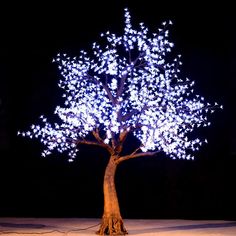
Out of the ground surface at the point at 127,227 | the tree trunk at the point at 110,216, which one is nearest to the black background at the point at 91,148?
the ground surface at the point at 127,227

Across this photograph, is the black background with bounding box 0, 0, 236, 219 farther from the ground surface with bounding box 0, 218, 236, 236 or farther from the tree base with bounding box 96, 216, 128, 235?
the tree base with bounding box 96, 216, 128, 235

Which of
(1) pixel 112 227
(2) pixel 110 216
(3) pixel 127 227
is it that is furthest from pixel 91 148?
(1) pixel 112 227

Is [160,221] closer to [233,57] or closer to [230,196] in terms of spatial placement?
[230,196]

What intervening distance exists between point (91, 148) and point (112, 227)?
3098 millimetres

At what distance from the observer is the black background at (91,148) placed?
12.4 metres

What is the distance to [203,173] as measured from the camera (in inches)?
495

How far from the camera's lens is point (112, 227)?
10414 mm

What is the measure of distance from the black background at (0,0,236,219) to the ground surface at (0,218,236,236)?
514 millimetres

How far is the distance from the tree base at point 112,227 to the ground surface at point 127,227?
344 millimetres

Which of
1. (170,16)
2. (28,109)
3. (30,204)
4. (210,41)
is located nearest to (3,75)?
(28,109)

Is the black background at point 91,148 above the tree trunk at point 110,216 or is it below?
above

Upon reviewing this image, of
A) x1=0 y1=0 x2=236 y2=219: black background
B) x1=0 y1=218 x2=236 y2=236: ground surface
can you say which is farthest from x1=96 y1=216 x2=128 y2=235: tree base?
x1=0 y1=0 x2=236 y2=219: black background

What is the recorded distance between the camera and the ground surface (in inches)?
422

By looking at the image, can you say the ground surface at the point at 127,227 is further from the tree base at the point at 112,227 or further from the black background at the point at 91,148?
the black background at the point at 91,148
